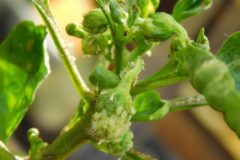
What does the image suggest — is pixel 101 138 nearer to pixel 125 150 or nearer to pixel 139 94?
pixel 125 150

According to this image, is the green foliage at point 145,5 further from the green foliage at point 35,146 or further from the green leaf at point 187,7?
the green foliage at point 35,146

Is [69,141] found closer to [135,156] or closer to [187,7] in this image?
[135,156]

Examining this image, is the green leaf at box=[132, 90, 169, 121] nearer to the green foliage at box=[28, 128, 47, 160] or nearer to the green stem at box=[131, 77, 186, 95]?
the green stem at box=[131, 77, 186, 95]

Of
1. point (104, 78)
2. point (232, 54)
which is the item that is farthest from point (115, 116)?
point (232, 54)

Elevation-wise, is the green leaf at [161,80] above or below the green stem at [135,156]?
above

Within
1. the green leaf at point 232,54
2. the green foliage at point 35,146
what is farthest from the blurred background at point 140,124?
the green leaf at point 232,54

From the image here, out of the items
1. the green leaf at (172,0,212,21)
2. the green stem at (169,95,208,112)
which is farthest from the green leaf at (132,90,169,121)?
the green leaf at (172,0,212,21)
